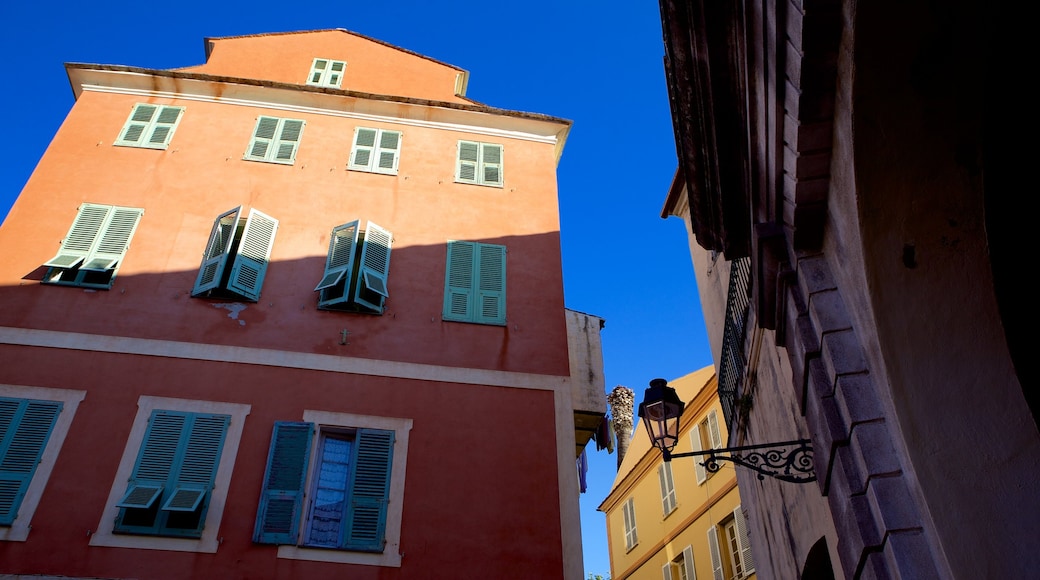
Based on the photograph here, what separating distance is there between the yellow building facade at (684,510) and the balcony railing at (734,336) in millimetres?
8397

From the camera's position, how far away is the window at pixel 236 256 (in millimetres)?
11078

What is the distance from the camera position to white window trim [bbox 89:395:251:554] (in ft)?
28.6

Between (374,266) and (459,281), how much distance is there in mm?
1315

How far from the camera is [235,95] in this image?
557 inches

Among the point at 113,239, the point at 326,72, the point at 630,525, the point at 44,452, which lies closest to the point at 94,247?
the point at 113,239

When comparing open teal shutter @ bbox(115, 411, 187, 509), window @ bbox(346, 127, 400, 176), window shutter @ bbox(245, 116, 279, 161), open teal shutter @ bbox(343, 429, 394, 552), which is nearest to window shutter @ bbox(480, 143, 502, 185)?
window @ bbox(346, 127, 400, 176)

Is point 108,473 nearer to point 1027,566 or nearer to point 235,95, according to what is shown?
point 235,95

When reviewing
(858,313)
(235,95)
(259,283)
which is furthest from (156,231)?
(858,313)

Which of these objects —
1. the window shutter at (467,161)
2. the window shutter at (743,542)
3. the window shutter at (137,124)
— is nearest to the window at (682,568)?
the window shutter at (743,542)

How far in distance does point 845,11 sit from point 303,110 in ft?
38.8

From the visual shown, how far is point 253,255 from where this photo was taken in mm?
11531

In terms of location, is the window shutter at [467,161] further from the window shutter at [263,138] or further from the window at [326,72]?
the window shutter at [263,138]

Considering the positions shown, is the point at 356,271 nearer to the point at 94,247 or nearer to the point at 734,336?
the point at 94,247

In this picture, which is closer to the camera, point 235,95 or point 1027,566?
point 1027,566
